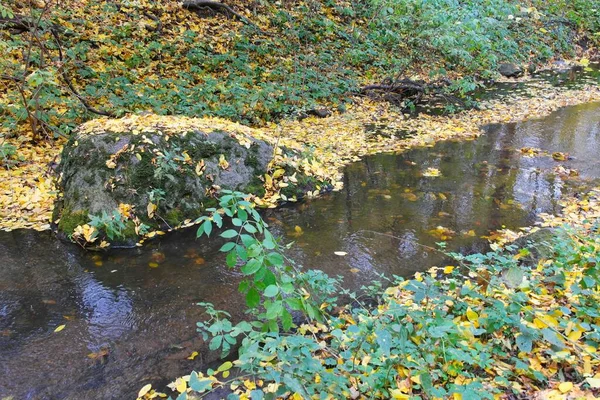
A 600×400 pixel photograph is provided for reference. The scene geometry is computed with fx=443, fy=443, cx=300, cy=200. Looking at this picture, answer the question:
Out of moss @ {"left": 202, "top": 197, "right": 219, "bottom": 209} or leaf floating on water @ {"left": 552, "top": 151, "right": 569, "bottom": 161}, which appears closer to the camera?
moss @ {"left": 202, "top": 197, "right": 219, "bottom": 209}

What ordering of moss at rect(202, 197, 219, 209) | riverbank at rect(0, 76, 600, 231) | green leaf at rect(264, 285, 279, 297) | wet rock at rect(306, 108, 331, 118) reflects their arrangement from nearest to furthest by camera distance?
green leaf at rect(264, 285, 279, 297) → moss at rect(202, 197, 219, 209) → riverbank at rect(0, 76, 600, 231) → wet rock at rect(306, 108, 331, 118)

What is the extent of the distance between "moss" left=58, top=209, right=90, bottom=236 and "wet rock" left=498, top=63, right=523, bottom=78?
13.7m

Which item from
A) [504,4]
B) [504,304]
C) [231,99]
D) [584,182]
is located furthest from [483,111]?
[504,304]

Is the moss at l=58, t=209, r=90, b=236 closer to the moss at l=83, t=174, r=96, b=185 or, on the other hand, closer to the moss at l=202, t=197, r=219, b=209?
the moss at l=83, t=174, r=96, b=185

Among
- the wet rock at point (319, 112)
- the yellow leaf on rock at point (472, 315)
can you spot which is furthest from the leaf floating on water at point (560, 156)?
the yellow leaf on rock at point (472, 315)

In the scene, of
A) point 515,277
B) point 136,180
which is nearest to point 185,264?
point 136,180

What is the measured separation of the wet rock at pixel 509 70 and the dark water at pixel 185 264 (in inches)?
309

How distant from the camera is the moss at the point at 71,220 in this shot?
4816 millimetres

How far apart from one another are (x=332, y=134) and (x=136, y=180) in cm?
451

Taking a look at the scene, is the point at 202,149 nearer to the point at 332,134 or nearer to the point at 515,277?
the point at 332,134

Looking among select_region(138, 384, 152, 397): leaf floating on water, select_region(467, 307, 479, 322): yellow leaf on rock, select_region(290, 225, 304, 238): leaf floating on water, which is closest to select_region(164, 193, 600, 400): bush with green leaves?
select_region(467, 307, 479, 322): yellow leaf on rock

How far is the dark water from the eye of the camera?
10.3ft

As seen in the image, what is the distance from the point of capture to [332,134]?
28.3 ft

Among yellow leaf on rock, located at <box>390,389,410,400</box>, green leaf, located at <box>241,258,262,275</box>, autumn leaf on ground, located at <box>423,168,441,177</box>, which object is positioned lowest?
yellow leaf on rock, located at <box>390,389,410,400</box>
